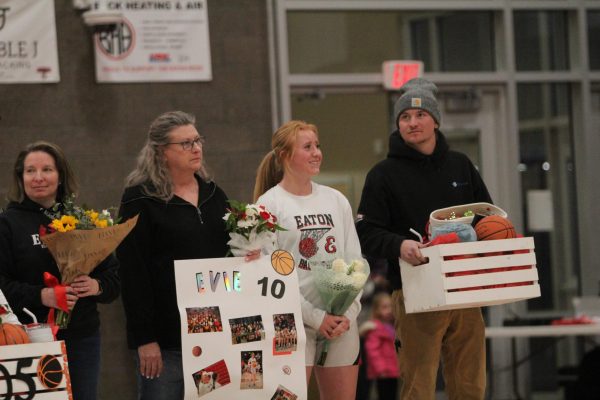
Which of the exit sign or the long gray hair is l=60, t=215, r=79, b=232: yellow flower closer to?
the long gray hair

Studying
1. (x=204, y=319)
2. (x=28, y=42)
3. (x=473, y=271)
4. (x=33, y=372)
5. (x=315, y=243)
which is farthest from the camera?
(x=28, y=42)

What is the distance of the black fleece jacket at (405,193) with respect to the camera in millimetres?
4496

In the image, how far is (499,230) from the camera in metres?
4.25

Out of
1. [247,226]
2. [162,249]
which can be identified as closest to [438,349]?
[247,226]

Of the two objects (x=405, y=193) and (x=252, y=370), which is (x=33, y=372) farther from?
(x=405, y=193)

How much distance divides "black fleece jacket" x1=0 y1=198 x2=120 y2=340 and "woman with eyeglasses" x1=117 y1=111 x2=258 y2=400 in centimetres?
22

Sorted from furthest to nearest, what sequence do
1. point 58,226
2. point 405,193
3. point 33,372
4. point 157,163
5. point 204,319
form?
point 405,193, point 157,163, point 204,319, point 58,226, point 33,372

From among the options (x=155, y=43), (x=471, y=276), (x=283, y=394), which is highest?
(x=155, y=43)

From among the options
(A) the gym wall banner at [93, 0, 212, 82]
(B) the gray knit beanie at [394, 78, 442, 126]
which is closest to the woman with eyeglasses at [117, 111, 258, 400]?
(B) the gray knit beanie at [394, 78, 442, 126]

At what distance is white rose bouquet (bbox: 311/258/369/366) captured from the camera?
4.20 meters

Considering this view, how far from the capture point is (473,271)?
164 inches

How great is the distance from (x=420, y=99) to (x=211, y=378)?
1.64 meters

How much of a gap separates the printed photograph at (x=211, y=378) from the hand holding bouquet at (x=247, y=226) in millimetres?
493

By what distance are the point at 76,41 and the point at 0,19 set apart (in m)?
0.50
